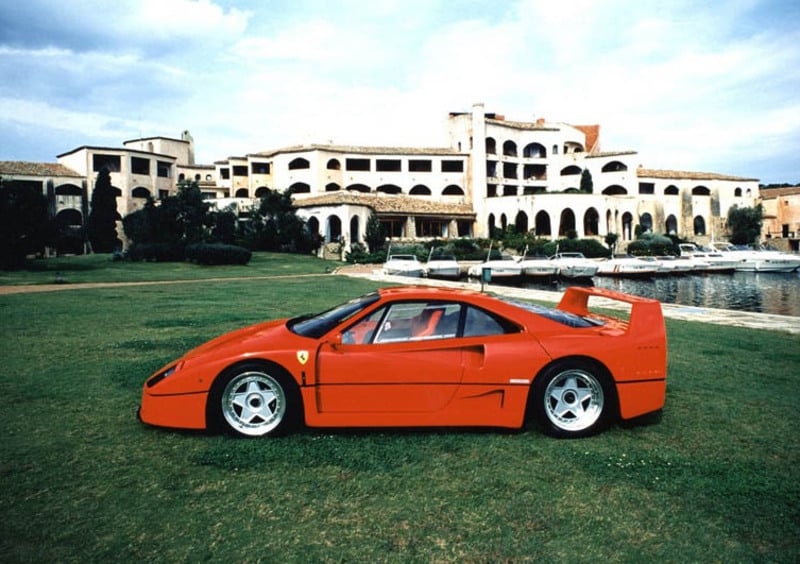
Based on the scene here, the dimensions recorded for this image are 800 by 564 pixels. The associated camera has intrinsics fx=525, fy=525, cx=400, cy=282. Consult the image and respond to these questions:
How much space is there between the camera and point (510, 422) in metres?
4.30

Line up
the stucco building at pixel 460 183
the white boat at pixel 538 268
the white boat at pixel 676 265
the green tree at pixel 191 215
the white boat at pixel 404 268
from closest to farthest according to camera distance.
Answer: the white boat at pixel 404 268
the white boat at pixel 538 268
the green tree at pixel 191 215
the white boat at pixel 676 265
the stucco building at pixel 460 183

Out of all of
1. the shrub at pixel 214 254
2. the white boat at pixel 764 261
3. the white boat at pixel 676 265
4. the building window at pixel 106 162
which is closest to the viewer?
the shrub at pixel 214 254

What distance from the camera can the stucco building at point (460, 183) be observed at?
164ft

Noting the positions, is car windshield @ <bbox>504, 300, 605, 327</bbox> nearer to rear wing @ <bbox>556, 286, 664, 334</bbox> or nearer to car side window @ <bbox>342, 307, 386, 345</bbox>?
rear wing @ <bbox>556, 286, 664, 334</bbox>

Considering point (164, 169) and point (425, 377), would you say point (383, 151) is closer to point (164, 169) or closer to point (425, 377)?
point (164, 169)

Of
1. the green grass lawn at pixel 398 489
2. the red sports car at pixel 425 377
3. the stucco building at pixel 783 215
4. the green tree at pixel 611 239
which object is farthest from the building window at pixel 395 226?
the stucco building at pixel 783 215

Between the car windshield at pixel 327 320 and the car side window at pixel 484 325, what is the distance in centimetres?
83

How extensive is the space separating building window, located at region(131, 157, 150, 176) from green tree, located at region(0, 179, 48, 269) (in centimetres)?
3125

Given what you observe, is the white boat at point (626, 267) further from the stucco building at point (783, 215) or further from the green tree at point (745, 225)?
the stucco building at point (783, 215)

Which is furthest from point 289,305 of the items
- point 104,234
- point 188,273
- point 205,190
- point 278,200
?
point 205,190

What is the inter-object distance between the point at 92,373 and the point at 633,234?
56.3m

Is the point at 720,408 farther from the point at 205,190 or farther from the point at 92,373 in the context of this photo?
the point at 205,190

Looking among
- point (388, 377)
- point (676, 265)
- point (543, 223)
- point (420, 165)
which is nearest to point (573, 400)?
point (388, 377)

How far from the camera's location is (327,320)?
15.3 feet
